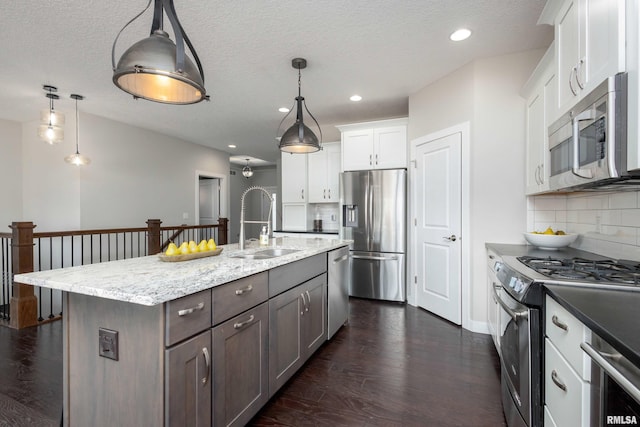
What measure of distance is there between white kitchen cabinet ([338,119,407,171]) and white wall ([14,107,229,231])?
11.8 ft

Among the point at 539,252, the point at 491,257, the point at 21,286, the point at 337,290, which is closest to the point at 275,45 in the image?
the point at 337,290

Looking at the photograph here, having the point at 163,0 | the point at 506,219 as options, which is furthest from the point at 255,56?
the point at 506,219

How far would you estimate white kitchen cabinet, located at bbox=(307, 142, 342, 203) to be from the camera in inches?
199

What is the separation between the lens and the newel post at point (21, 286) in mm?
3215

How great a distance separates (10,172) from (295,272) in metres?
5.56

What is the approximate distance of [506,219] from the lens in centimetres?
292

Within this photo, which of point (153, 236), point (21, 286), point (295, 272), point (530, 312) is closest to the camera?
point (530, 312)

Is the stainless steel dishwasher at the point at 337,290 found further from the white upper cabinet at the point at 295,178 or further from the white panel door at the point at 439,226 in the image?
the white upper cabinet at the point at 295,178

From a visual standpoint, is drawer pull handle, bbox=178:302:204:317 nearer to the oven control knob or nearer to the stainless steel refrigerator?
the oven control knob

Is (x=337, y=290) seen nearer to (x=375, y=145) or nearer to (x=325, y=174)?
(x=375, y=145)

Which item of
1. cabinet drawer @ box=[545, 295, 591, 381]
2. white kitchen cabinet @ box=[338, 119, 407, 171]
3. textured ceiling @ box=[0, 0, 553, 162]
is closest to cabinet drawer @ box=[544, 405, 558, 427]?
cabinet drawer @ box=[545, 295, 591, 381]

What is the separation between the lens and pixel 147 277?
1.39 meters

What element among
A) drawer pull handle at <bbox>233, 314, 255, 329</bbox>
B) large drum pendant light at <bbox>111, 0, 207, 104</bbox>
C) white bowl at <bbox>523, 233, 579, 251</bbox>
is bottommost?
drawer pull handle at <bbox>233, 314, 255, 329</bbox>

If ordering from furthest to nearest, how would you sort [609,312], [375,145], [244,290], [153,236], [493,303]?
[153,236]
[375,145]
[493,303]
[244,290]
[609,312]
